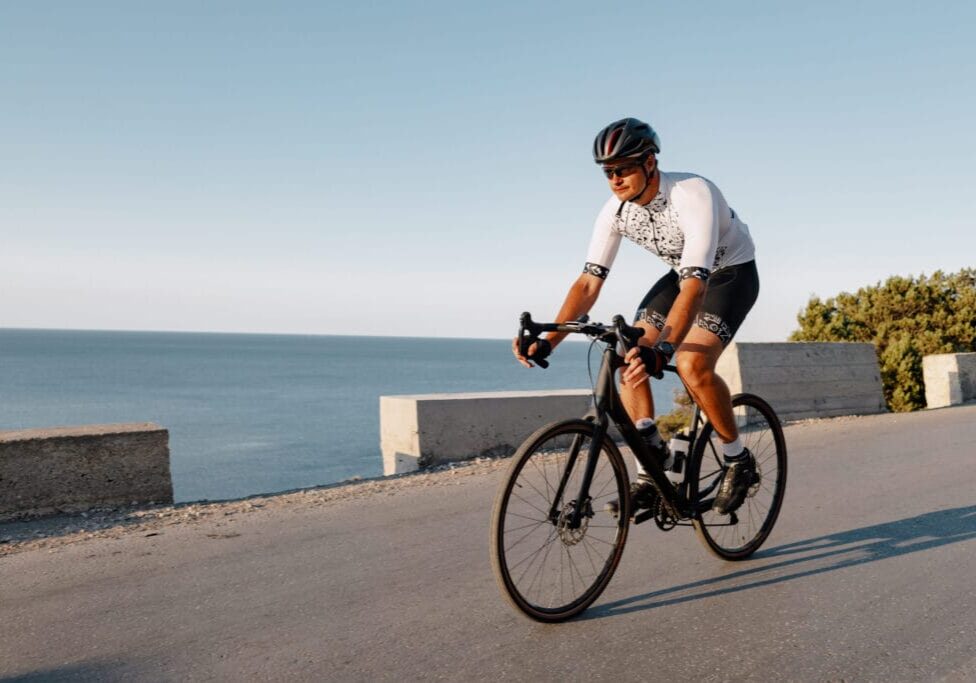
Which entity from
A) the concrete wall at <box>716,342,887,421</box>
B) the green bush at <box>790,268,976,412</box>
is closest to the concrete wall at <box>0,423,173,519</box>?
the concrete wall at <box>716,342,887,421</box>

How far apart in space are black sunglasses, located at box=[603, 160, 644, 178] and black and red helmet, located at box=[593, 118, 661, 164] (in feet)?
0.20

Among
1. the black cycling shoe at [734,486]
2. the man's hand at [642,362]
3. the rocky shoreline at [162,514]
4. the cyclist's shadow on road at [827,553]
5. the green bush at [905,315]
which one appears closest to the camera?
the man's hand at [642,362]

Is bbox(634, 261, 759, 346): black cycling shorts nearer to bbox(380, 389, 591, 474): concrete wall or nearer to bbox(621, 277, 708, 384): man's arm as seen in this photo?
bbox(621, 277, 708, 384): man's arm

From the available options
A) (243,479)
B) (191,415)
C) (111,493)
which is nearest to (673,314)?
(111,493)

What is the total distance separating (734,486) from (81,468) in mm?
4733

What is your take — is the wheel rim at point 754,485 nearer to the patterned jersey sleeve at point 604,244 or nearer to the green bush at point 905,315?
the patterned jersey sleeve at point 604,244

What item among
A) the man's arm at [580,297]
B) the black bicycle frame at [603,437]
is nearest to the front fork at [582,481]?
the black bicycle frame at [603,437]

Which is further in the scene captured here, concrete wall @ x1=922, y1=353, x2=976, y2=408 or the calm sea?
the calm sea

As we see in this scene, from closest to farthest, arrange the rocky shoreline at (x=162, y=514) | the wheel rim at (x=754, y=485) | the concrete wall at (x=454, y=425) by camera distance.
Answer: the wheel rim at (x=754, y=485), the rocky shoreline at (x=162, y=514), the concrete wall at (x=454, y=425)

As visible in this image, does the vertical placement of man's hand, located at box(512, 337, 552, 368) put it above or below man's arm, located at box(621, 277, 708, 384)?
below

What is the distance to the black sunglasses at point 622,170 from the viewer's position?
160 inches

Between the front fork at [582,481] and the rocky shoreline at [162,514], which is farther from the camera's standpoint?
the rocky shoreline at [162,514]

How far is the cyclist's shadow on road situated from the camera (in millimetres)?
4160

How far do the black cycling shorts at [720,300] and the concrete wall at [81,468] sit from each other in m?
4.17
